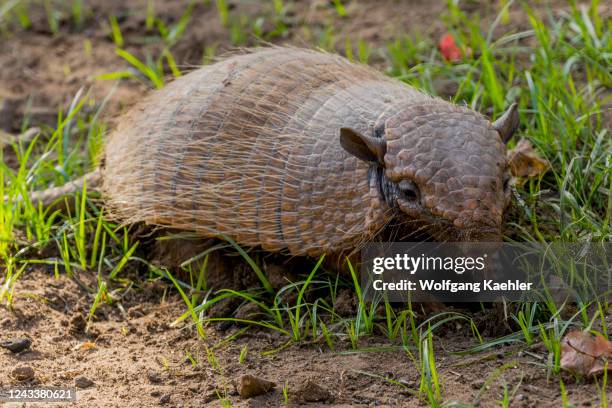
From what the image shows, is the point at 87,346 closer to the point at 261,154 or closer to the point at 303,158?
the point at 261,154

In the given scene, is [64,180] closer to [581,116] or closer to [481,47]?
[481,47]

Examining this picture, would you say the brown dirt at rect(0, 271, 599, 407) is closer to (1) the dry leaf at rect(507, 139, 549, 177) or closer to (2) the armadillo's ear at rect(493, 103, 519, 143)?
(2) the armadillo's ear at rect(493, 103, 519, 143)

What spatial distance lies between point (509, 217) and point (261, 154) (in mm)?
1455

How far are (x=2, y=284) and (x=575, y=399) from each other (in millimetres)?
3255

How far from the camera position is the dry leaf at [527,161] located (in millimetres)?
5672

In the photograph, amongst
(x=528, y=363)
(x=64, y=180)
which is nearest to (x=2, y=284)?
(x=64, y=180)

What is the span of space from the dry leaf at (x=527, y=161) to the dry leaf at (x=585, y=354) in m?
1.66

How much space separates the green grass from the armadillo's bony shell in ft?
0.73

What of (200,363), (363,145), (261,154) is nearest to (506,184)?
(363,145)

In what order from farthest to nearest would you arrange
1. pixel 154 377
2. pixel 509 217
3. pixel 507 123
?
pixel 509 217 < pixel 507 123 < pixel 154 377

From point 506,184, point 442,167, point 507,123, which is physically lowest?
point 506,184

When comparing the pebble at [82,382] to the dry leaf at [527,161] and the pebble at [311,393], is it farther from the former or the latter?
the dry leaf at [527,161]

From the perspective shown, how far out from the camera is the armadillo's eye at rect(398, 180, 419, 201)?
14.8 feet

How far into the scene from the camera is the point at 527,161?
5719 mm
